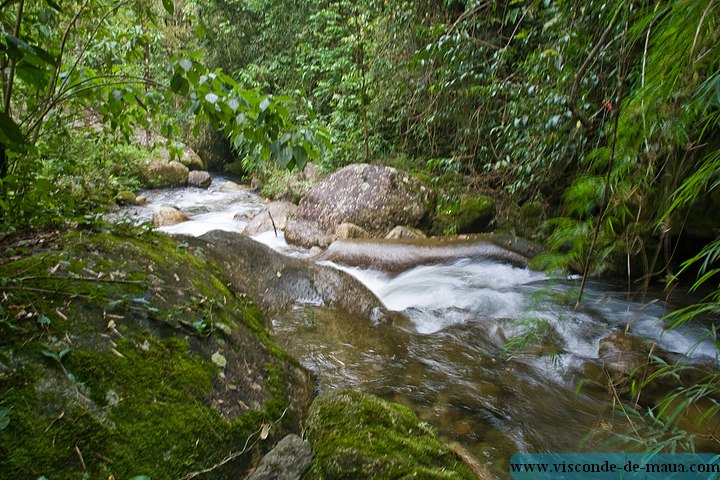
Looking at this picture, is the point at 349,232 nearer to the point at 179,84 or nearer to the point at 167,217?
the point at 167,217

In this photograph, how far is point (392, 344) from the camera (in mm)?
3730

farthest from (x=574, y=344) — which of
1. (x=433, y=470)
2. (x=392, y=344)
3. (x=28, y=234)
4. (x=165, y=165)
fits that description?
(x=165, y=165)

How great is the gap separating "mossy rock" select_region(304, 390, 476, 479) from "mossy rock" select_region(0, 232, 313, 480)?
8.9 inches

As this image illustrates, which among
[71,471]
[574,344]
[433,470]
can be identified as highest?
[71,471]

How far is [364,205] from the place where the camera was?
7.21 m

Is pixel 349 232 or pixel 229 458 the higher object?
pixel 229 458

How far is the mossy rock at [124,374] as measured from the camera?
4.20ft

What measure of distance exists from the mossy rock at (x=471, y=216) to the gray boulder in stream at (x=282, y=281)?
2.67 meters

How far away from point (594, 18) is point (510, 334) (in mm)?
2818

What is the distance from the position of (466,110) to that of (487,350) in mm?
4128

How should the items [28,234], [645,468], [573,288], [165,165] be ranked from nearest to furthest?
[645,468] < [28,234] < [573,288] < [165,165]

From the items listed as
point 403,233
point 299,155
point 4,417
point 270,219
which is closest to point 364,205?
point 403,233

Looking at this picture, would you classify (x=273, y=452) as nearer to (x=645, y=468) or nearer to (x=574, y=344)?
(x=645, y=468)

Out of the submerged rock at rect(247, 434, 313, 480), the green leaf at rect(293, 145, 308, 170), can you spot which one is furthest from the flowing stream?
the green leaf at rect(293, 145, 308, 170)
